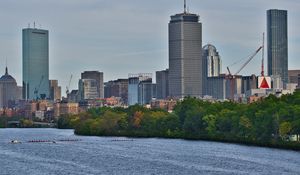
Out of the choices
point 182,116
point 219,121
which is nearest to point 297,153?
point 219,121

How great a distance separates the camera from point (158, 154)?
403ft

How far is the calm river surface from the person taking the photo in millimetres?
97312

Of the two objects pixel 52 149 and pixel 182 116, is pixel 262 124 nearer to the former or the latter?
pixel 52 149

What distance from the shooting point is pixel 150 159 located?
113562 millimetres

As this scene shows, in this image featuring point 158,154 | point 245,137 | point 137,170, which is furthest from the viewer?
point 245,137

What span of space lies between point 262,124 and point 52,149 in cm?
3474

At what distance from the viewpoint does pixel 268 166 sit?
4006 inches

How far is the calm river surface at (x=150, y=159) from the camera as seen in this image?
9731 cm

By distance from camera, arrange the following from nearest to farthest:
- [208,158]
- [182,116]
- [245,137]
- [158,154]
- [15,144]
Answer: [208,158]
[158,154]
[245,137]
[15,144]
[182,116]

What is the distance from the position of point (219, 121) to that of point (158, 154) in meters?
49.6

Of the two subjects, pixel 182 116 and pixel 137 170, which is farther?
pixel 182 116

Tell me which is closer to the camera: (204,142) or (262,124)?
(262,124)

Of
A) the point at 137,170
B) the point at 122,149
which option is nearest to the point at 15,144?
the point at 122,149

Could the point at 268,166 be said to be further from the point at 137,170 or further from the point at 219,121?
the point at 219,121
